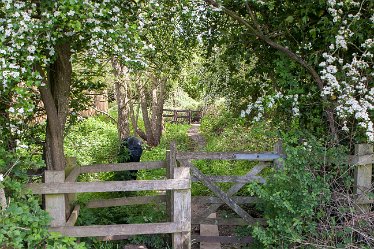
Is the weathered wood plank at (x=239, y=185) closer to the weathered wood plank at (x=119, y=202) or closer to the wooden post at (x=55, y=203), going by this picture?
the weathered wood plank at (x=119, y=202)

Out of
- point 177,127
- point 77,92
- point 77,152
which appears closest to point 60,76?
point 77,92

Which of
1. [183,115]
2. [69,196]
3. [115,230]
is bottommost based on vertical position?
[115,230]

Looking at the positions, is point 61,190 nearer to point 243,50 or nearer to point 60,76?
point 60,76

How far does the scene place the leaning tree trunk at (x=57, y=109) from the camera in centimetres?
489

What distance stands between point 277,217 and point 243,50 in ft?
9.36

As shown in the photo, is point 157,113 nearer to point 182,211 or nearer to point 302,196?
point 182,211

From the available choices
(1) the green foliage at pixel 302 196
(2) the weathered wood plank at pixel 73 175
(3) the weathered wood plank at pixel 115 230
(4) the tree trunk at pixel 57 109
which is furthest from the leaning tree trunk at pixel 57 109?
(1) the green foliage at pixel 302 196

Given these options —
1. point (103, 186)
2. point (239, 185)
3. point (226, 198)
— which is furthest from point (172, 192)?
point (239, 185)

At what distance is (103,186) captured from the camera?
4.45 meters

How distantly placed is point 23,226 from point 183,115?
21.0 metres

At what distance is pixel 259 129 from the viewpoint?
5328 millimetres

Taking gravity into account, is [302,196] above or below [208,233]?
above

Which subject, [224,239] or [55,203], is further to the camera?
[224,239]

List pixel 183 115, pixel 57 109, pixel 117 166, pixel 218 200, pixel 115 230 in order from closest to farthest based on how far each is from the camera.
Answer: pixel 115 230, pixel 57 109, pixel 117 166, pixel 218 200, pixel 183 115
